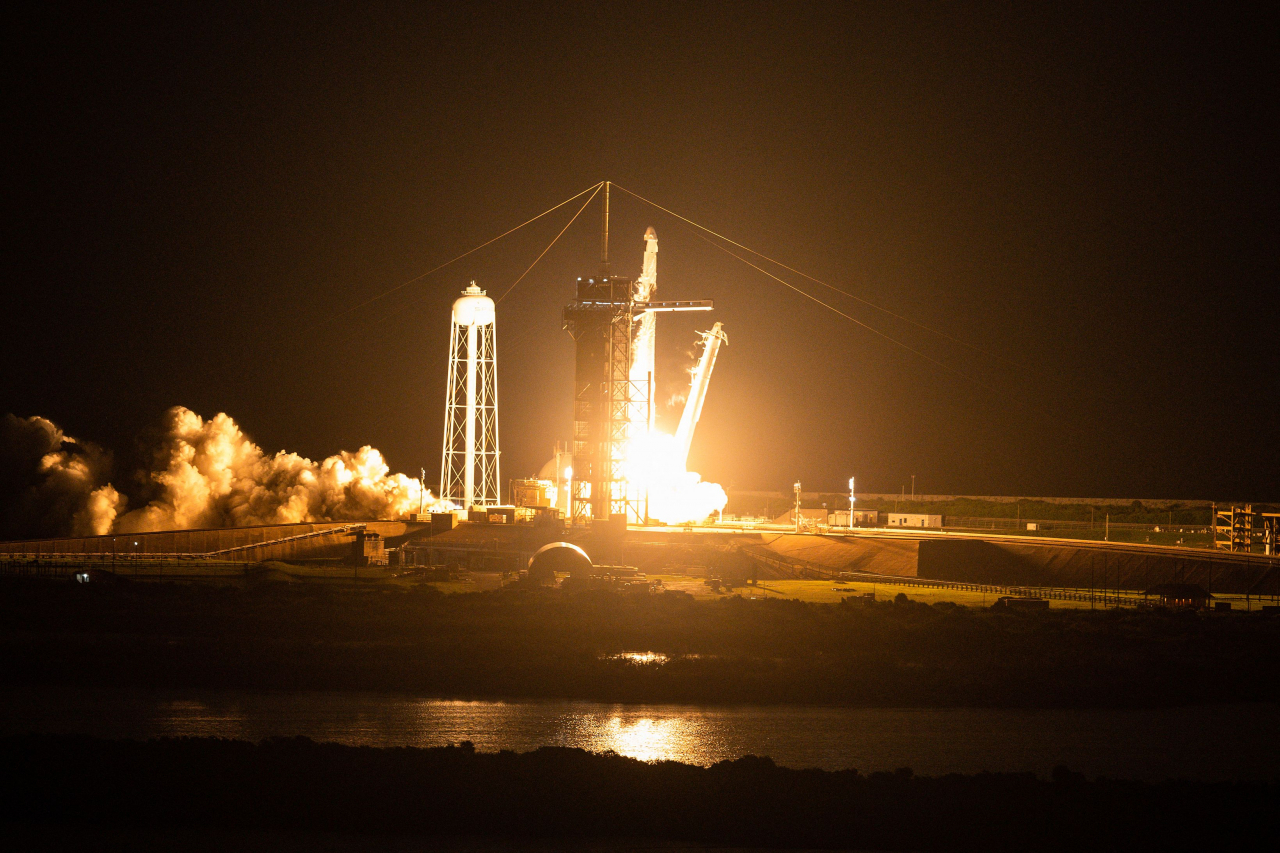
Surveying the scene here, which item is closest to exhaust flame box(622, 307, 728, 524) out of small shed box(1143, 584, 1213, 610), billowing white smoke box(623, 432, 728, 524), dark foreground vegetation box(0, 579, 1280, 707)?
billowing white smoke box(623, 432, 728, 524)

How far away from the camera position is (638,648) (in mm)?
21844

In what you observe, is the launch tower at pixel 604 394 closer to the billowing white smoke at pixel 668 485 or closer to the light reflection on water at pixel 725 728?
the billowing white smoke at pixel 668 485

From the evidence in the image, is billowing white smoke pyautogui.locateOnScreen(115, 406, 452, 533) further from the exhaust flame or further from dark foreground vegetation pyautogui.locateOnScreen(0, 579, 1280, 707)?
dark foreground vegetation pyautogui.locateOnScreen(0, 579, 1280, 707)

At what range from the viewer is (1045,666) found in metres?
20.5

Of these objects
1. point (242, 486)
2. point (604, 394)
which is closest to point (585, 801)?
point (604, 394)

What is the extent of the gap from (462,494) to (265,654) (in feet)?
104

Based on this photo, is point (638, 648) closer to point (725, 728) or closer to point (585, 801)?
point (725, 728)

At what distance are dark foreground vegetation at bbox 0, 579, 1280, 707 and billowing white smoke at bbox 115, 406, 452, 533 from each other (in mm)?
17233

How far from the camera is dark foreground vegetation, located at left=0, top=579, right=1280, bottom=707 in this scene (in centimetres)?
1945

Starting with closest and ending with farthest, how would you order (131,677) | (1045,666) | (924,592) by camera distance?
Answer: (131,677) < (1045,666) < (924,592)

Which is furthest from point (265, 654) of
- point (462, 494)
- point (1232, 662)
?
point (462, 494)

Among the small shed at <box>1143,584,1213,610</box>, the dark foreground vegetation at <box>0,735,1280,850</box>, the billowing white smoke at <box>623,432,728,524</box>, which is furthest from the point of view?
the billowing white smoke at <box>623,432,728,524</box>

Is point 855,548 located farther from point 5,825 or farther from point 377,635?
point 5,825

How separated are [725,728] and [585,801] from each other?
511 cm
